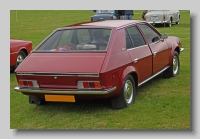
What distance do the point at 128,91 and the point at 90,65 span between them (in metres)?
0.95

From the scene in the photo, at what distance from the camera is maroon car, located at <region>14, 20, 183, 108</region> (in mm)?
5668

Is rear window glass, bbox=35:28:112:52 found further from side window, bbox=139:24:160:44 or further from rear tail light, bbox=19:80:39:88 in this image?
side window, bbox=139:24:160:44

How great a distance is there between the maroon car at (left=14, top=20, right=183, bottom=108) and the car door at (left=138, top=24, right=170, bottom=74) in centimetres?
16

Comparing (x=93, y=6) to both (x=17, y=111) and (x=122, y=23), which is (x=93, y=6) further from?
(x=17, y=111)

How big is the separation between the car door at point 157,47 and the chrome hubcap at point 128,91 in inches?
49.0

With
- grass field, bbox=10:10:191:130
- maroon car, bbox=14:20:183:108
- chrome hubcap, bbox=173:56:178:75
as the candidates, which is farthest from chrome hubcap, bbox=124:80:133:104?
chrome hubcap, bbox=173:56:178:75

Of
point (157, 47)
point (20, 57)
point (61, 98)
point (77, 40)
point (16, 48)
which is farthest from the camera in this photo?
point (20, 57)

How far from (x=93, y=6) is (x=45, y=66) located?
1219 mm

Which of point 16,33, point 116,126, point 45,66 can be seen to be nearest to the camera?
point 116,126

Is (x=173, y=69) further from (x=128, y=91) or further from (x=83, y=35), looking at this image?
(x=83, y=35)

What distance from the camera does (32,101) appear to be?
6.56 m

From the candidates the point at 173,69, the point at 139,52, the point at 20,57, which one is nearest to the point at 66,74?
the point at 139,52

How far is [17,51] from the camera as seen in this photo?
31.3 ft

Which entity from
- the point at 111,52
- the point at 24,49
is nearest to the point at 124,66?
the point at 111,52
